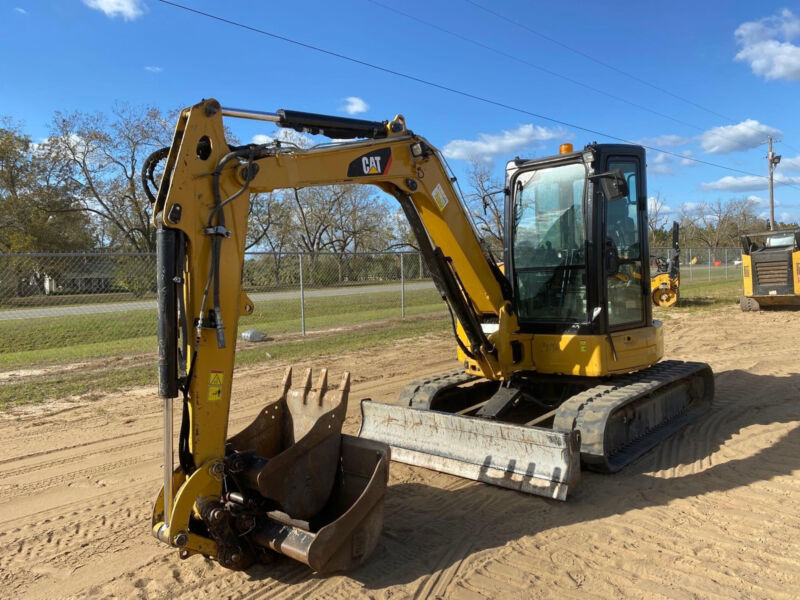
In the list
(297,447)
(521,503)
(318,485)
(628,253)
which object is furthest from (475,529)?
(628,253)

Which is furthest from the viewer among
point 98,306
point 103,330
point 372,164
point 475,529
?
point 103,330

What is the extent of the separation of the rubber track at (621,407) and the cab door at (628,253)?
22.9 inches

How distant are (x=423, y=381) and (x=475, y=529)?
230cm

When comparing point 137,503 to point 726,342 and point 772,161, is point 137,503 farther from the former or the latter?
point 772,161

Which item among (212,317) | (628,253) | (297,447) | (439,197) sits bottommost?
(297,447)

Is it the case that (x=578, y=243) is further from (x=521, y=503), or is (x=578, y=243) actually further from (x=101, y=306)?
(x=101, y=306)

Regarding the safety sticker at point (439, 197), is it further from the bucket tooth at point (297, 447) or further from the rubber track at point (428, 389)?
the rubber track at point (428, 389)

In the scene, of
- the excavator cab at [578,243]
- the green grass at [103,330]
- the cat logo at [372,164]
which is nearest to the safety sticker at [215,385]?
the cat logo at [372,164]

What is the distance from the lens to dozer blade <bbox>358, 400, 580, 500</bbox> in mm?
4363

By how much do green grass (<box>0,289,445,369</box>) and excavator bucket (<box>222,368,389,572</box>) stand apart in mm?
7974

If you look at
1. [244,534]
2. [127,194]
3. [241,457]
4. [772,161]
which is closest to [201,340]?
[241,457]

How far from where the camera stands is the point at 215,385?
10.8 feet

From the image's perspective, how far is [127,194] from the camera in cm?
3419

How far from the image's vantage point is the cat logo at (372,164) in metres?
4.11
